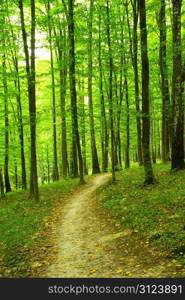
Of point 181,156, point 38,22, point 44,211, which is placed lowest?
point 44,211

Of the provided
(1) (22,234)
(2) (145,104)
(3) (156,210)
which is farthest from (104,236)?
(2) (145,104)

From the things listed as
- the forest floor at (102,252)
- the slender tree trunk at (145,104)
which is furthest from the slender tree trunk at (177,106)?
the forest floor at (102,252)

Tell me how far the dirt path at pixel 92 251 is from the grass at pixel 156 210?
55cm

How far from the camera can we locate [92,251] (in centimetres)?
827

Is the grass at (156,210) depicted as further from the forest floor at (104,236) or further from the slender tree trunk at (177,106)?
the slender tree trunk at (177,106)

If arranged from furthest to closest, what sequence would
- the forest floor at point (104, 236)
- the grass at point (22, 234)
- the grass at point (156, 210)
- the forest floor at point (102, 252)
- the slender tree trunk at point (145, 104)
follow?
the slender tree trunk at point (145, 104) < the grass at point (22, 234) < the grass at point (156, 210) < the forest floor at point (104, 236) < the forest floor at point (102, 252)

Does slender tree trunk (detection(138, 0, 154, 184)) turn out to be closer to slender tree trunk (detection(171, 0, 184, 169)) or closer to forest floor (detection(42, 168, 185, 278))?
slender tree trunk (detection(171, 0, 184, 169))

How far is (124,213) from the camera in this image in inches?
427

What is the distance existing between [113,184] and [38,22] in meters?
10.8

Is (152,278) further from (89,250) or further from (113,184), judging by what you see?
(113,184)

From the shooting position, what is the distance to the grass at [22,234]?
780 centimetres

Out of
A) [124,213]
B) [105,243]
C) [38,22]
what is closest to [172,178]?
[124,213]

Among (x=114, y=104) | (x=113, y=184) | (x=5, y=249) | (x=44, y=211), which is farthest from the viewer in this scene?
(x=113, y=184)

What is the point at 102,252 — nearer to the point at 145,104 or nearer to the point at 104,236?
the point at 104,236
